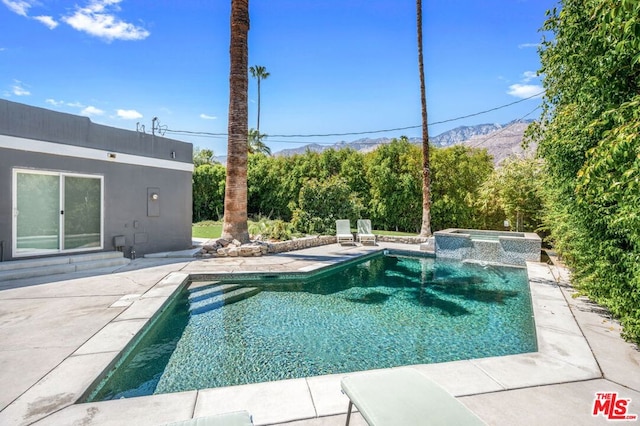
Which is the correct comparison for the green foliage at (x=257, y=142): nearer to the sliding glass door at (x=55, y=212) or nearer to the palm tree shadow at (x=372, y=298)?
the sliding glass door at (x=55, y=212)

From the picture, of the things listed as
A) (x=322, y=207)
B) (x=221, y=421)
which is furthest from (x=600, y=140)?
(x=322, y=207)

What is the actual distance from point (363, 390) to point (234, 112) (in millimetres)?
10793

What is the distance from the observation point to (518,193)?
14461 mm

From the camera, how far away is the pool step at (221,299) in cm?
654

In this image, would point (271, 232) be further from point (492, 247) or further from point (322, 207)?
point (492, 247)

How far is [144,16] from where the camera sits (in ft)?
49.7

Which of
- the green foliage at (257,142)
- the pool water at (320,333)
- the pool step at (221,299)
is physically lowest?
the pool water at (320,333)

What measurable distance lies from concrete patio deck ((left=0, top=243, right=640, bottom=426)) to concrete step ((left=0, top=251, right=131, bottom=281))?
2.10 meters

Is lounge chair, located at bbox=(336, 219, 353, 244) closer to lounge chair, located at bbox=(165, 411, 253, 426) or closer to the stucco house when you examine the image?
the stucco house

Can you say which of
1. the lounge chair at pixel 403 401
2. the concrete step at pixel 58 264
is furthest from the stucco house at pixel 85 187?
the lounge chair at pixel 403 401

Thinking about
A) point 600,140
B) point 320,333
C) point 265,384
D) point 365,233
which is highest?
point 600,140

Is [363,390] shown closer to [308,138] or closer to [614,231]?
[614,231]

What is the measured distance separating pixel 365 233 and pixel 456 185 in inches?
255

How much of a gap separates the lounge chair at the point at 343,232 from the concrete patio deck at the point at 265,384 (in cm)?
918
